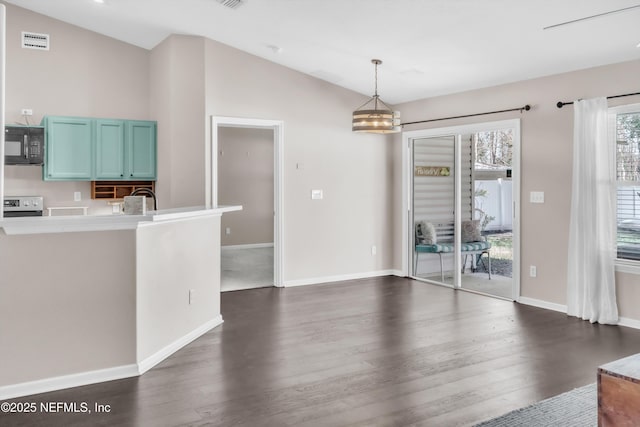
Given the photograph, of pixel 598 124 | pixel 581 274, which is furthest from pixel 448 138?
pixel 581 274

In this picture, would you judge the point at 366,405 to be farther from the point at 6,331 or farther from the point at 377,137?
the point at 377,137

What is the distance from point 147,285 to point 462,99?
4.60 metres

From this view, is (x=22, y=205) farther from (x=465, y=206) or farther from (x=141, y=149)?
(x=465, y=206)

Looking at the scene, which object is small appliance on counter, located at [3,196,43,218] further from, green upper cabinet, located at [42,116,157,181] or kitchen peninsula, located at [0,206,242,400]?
kitchen peninsula, located at [0,206,242,400]

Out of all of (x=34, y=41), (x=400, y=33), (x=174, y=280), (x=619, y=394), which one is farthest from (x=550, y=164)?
(x=34, y=41)

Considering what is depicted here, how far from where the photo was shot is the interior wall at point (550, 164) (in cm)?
493

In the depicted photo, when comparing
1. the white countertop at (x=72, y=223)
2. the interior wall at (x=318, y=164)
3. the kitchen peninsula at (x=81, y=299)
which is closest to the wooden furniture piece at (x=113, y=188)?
the interior wall at (x=318, y=164)

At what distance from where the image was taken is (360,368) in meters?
3.67

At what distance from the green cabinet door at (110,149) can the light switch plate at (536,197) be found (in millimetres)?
4950

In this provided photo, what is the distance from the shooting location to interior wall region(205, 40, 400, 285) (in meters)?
6.32

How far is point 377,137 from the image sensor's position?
7.45 meters

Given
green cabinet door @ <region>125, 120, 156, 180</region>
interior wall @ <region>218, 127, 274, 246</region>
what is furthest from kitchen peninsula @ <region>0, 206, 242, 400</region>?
interior wall @ <region>218, 127, 274, 246</region>

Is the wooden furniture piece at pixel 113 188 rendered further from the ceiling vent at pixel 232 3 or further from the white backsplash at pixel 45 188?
the ceiling vent at pixel 232 3

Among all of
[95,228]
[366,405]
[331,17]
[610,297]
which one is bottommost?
[366,405]
